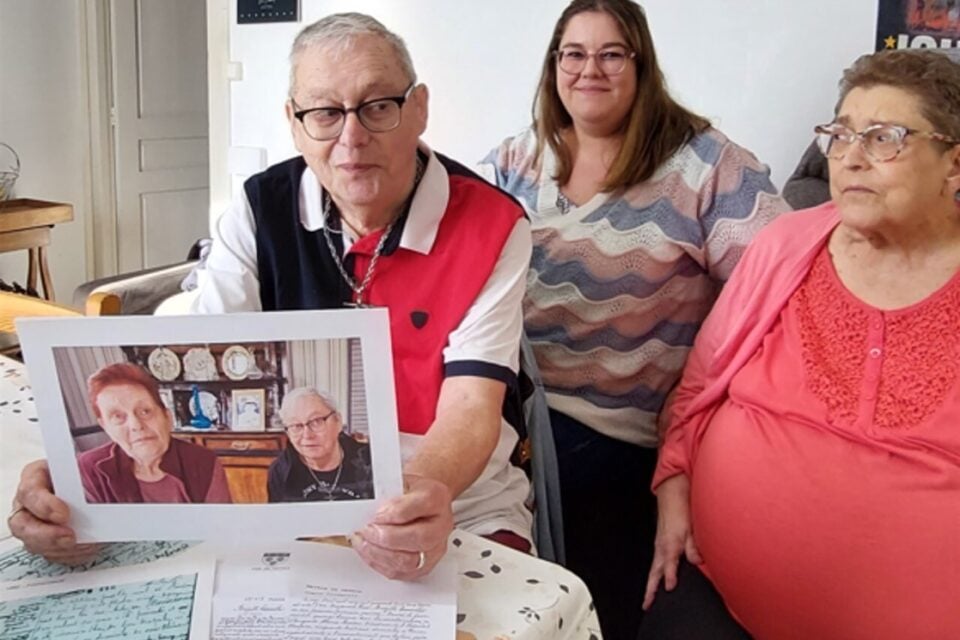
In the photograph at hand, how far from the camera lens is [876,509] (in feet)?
3.95

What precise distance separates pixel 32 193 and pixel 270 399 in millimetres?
3767

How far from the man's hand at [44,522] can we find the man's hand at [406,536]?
0.25 m

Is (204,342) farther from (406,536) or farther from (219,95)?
(219,95)

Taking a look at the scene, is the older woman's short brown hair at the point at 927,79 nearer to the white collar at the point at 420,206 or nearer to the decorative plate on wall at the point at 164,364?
the white collar at the point at 420,206

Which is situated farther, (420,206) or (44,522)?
(420,206)

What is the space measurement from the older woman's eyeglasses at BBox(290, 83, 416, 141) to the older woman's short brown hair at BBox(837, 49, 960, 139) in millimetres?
656

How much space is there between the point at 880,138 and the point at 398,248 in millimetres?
672

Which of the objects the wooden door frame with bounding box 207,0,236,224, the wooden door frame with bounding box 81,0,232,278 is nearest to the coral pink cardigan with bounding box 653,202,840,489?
the wooden door frame with bounding box 207,0,236,224

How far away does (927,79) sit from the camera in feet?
4.12

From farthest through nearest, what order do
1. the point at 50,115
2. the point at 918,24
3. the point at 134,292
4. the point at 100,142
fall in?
the point at 100,142 → the point at 50,115 → the point at 134,292 → the point at 918,24

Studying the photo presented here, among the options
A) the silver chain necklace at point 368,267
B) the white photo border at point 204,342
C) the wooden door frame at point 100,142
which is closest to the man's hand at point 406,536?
the white photo border at point 204,342

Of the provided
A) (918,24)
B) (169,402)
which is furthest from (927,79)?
(169,402)

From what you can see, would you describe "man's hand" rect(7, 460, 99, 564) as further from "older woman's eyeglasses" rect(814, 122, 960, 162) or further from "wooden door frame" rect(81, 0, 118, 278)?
"wooden door frame" rect(81, 0, 118, 278)

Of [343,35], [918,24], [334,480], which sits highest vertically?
[918,24]
